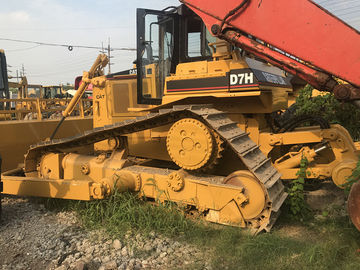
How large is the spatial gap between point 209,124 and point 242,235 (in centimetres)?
125

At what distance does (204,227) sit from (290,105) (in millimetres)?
3810

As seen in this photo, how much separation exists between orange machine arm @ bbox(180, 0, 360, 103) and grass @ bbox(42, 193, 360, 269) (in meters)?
1.46

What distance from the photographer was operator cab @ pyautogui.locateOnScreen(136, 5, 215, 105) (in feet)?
14.8

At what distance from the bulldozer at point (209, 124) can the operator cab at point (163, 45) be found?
0.05ft

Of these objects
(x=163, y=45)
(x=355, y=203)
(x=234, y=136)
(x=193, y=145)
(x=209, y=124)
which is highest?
(x=163, y=45)

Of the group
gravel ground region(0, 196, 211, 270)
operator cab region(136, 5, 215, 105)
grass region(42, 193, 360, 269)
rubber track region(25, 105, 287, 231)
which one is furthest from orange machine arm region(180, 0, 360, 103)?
gravel ground region(0, 196, 211, 270)

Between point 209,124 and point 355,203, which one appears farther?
point 209,124

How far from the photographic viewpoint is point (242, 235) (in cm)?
334

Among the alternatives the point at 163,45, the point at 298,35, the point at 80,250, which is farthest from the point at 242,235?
the point at 163,45

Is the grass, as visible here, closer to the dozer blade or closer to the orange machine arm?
the dozer blade

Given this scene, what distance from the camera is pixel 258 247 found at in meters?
3.10

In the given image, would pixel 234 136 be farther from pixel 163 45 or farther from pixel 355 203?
pixel 163 45

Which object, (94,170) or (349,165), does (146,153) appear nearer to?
(94,170)

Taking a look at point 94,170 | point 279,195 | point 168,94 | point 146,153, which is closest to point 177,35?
point 168,94
